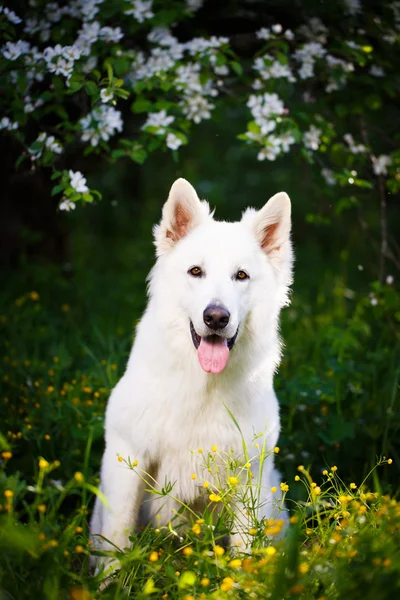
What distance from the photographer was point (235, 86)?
4.54 meters

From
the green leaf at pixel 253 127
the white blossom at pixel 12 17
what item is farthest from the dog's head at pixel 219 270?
the white blossom at pixel 12 17

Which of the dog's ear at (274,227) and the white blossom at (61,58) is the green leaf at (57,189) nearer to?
the white blossom at (61,58)

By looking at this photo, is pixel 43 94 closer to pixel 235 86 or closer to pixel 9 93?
pixel 9 93

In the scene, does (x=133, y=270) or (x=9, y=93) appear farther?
(x=133, y=270)

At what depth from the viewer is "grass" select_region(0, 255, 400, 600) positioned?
2.13 meters

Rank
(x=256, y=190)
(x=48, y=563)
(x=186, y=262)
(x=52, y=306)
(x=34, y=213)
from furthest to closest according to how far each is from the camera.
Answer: (x=256, y=190)
(x=34, y=213)
(x=52, y=306)
(x=186, y=262)
(x=48, y=563)

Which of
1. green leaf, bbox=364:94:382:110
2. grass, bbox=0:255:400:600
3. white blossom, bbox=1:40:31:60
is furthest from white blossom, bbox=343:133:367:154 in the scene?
white blossom, bbox=1:40:31:60

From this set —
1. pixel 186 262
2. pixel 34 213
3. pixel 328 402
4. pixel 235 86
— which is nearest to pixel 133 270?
pixel 34 213

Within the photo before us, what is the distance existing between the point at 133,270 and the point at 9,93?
4.42 m

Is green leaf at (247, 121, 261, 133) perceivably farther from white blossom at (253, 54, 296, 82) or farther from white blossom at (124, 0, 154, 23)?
white blossom at (124, 0, 154, 23)

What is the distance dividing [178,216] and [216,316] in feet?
2.15

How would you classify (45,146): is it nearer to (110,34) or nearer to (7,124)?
(7,124)

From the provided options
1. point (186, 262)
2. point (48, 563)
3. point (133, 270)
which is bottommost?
point (133, 270)

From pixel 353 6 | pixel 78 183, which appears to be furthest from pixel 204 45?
pixel 78 183
